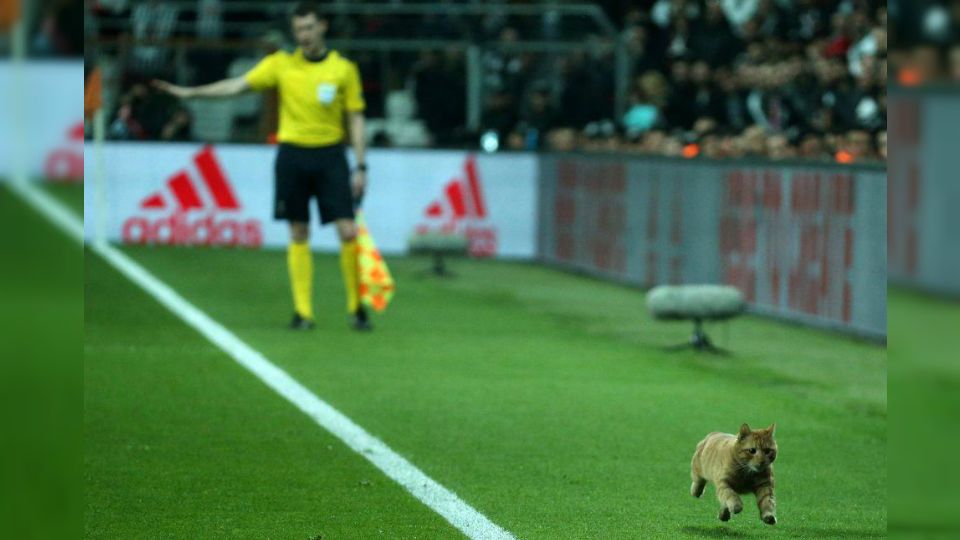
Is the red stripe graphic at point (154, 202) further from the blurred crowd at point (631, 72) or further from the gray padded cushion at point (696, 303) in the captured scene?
the gray padded cushion at point (696, 303)

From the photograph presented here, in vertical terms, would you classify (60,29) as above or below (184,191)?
above

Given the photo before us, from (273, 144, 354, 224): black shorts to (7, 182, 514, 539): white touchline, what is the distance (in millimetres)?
1001

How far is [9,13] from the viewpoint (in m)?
3.90

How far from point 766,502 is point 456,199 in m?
17.0

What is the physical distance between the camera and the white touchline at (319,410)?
6551 millimetres

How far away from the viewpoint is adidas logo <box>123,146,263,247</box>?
2319cm

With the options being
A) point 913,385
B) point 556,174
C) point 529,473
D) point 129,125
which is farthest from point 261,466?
point 129,125

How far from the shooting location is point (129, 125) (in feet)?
79.6

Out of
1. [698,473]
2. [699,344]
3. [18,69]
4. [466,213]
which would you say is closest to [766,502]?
[698,473]

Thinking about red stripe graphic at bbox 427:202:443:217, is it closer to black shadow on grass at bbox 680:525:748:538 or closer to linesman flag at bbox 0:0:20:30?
black shadow on grass at bbox 680:525:748:538

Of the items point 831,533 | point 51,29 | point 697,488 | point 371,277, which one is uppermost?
point 51,29

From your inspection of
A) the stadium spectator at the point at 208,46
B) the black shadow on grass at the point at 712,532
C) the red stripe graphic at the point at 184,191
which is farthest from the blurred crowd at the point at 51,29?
the stadium spectator at the point at 208,46

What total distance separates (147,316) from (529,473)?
7534 mm

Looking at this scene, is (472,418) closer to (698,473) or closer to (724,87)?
(698,473)
